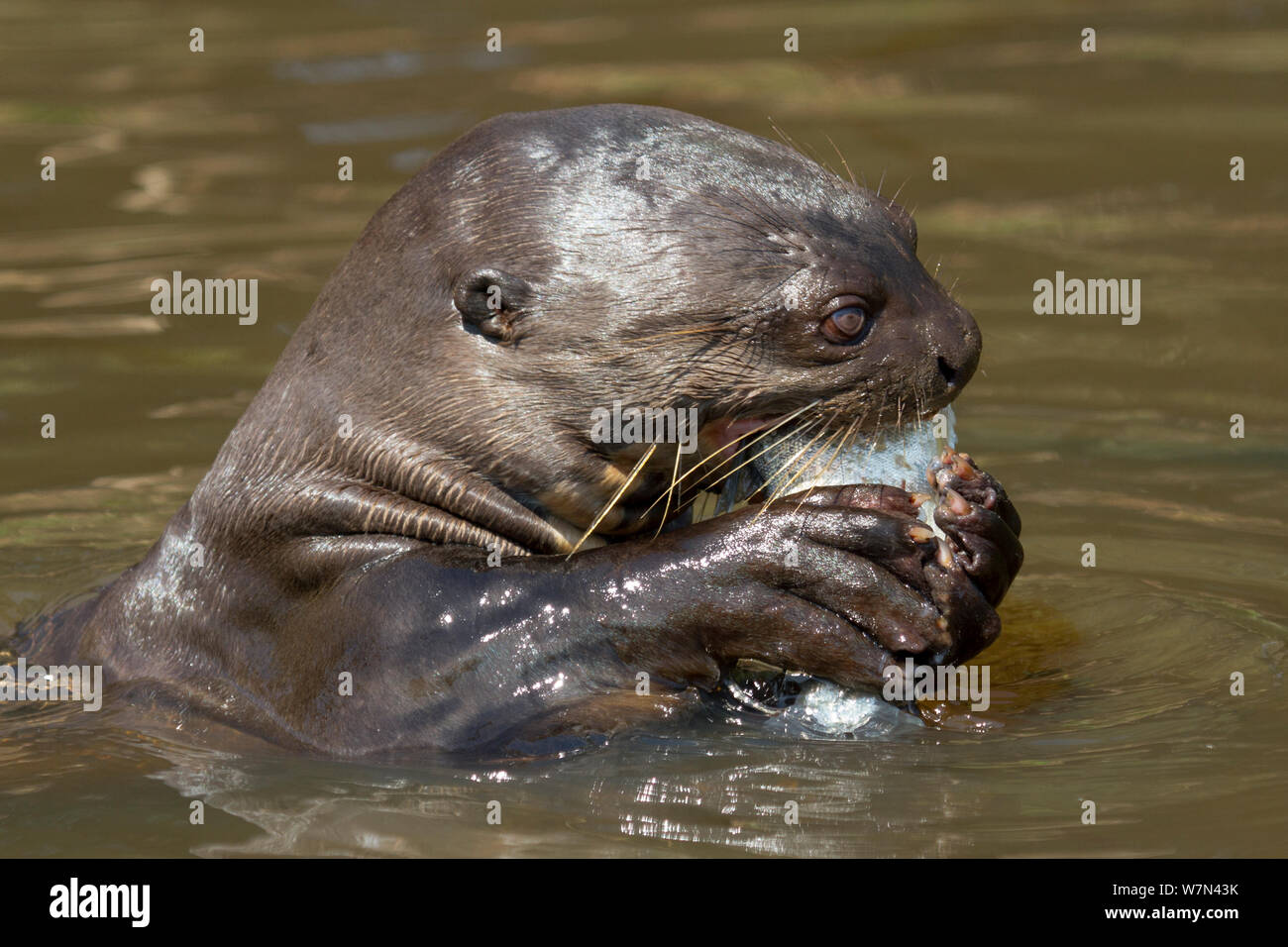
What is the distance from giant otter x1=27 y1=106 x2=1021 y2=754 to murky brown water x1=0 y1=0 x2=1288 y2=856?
379 millimetres

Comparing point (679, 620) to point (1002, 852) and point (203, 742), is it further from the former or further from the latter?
point (203, 742)

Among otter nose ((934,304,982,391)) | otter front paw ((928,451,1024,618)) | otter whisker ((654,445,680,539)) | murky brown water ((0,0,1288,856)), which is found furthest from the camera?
otter whisker ((654,445,680,539))

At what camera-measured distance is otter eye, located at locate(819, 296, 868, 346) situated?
23.2 feet

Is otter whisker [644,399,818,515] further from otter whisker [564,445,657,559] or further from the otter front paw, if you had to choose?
the otter front paw

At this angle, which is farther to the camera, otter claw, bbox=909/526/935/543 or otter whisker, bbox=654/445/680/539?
otter whisker, bbox=654/445/680/539

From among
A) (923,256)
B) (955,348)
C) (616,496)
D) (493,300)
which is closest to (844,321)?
(955,348)

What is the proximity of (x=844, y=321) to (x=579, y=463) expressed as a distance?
1.12m

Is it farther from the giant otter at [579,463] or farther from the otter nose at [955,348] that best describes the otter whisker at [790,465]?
the otter nose at [955,348]

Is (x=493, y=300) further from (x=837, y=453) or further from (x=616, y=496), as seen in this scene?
(x=837, y=453)

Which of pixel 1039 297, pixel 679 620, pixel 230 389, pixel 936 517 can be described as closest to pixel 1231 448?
pixel 1039 297

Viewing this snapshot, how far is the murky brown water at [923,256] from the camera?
22.6 ft

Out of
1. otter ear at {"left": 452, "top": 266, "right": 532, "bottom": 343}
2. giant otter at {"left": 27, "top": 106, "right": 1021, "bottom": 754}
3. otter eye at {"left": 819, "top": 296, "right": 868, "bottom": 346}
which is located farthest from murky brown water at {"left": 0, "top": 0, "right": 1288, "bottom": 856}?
otter ear at {"left": 452, "top": 266, "right": 532, "bottom": 343}

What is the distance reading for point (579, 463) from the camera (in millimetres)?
7344

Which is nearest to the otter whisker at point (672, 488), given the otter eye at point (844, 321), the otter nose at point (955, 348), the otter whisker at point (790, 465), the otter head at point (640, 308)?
the otter head at point (640, 308)
